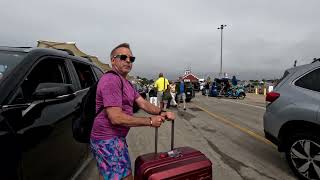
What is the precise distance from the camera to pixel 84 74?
17.8 feet

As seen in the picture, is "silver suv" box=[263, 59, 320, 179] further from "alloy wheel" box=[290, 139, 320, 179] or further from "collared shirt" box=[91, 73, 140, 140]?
"collared shirt" box=[91, 73, 140, 140]

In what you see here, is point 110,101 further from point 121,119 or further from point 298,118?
point 298,118

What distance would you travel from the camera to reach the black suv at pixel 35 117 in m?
2.50

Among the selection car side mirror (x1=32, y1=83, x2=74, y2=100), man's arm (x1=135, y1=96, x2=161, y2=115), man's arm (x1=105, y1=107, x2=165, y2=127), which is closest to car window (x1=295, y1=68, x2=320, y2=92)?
man's arm (x1=135, y1=96, x2=161, y2=115)

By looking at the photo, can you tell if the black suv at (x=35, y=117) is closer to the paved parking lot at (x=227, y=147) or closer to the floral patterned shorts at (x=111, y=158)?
the floral patterned shorts at (x=111, y=158)

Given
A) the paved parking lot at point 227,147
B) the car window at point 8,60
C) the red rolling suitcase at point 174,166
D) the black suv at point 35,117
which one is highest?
the car window at point 8,60

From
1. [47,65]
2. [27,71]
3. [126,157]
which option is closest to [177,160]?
[126,157]

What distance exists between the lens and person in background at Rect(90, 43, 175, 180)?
271cm

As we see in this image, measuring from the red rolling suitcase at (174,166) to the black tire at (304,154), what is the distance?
8.15 ft

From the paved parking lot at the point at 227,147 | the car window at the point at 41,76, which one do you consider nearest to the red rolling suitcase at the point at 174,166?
the car window at the point at 41,76

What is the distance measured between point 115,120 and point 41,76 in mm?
1425

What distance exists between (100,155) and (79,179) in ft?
7.12

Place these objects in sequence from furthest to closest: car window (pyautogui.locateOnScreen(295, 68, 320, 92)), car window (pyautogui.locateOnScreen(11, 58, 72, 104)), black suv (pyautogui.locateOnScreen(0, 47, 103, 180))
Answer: car window (pyautogui.locateOnScreen(295, 68, 320, 92)), car window (pyautogui.locateOnScreen(11, 58, 72, 104)), black suv (pyautogui.locateOnScreen(0, 47, 103, 180))

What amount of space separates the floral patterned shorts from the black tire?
119 inches
